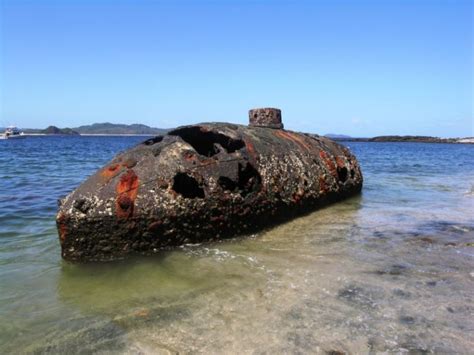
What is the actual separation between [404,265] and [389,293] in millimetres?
805

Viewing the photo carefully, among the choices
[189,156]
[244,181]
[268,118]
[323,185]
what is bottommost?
[323,185]

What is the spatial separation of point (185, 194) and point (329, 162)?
10.8 feet

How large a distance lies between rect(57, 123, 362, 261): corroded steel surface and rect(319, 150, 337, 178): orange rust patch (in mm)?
802

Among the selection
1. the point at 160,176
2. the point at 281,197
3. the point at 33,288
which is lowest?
the point at 33,288

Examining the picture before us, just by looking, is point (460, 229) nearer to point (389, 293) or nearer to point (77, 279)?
point (389, 293)

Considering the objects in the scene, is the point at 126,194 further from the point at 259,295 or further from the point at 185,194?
the point at 259,295

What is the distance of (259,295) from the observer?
3471mm

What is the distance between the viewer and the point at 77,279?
13.0ft

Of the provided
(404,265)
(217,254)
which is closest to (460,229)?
(404,265)

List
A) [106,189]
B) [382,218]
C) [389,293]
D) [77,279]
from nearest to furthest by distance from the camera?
[389,293] < [77,279] < [106,189] < [382,218]

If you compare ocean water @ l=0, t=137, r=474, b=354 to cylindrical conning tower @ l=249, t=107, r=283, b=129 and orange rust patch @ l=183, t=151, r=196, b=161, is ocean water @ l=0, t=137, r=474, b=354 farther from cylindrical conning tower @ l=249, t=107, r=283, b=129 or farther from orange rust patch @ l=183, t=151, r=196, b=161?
cylindrical conning tower @ l=249, t=107, r=283, b=129

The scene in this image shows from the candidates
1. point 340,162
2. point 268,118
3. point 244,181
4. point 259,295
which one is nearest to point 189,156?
point 244,181

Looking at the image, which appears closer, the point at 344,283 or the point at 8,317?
the point at 8,317

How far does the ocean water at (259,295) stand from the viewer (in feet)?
9.09
